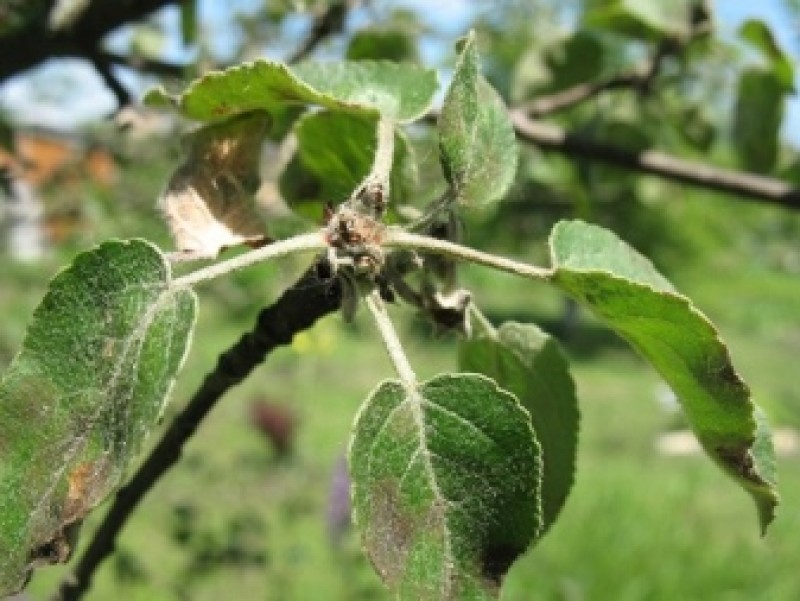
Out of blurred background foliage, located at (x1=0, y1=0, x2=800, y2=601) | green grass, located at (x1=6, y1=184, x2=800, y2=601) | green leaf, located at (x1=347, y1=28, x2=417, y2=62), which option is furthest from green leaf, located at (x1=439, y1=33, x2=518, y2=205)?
green grass, located at (x1=6, y1=184, x2=800, y2=601)

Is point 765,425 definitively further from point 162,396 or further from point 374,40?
point 374,40

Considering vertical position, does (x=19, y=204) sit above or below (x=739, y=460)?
below

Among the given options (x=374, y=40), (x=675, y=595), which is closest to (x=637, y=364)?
(x=675, y=595)

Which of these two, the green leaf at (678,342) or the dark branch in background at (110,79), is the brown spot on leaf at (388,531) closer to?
the green leaf at (678,342)

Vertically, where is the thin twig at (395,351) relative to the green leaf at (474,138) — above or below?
below

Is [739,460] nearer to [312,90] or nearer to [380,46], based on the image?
[312,90]

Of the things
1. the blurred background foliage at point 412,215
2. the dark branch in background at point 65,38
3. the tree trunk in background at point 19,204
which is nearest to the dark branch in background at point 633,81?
the blurred background foliage at point 412,215

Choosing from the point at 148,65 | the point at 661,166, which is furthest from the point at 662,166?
the point at 148,65
